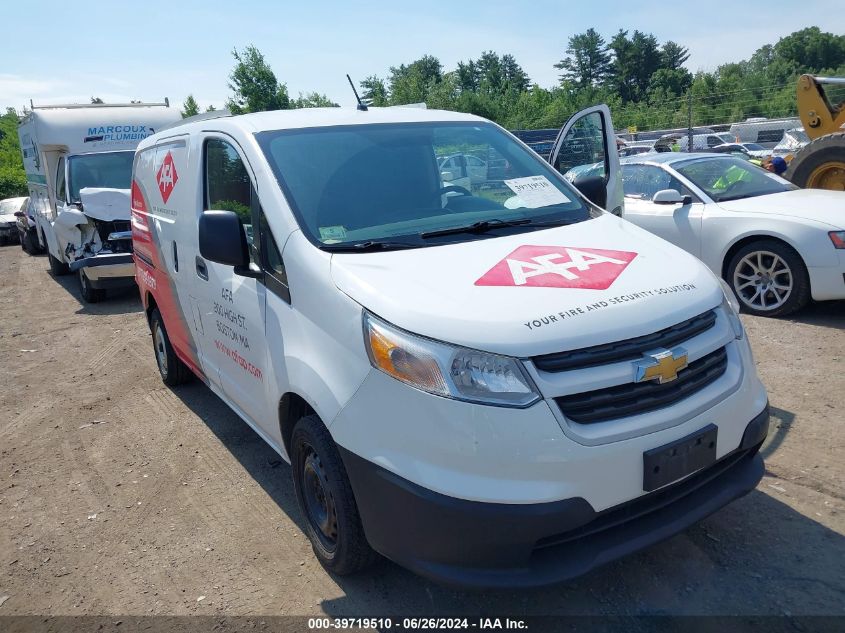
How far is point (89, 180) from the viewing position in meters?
10.4

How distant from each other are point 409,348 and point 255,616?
140 cm

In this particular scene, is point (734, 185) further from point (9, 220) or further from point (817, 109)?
point (9, 220)

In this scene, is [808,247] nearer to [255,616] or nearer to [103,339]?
[255,616]

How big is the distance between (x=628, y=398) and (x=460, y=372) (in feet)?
1.96

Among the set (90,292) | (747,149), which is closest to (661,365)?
(90,292)

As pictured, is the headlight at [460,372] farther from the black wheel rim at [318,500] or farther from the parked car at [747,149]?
the parked car at [747,149]

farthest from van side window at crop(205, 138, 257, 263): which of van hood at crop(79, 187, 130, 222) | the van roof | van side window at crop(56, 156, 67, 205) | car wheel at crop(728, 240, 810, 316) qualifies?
van side window at crop(56, 156, 67, 205)

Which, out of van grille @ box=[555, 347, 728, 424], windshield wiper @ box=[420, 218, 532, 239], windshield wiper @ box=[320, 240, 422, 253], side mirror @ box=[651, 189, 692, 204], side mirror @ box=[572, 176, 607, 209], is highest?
side mirror @ box=[572, 176, 607, 209]

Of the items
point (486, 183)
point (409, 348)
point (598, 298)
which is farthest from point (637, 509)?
point (486, 183)

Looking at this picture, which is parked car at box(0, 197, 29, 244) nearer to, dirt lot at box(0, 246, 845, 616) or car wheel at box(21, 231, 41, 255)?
car wheel at box(21, 231, 41, 255)

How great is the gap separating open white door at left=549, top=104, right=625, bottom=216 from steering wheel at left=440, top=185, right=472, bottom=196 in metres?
1.29

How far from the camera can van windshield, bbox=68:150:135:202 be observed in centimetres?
1035

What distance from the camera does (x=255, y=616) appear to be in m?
2.80

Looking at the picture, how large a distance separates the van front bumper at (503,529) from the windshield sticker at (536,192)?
159 centimetres
